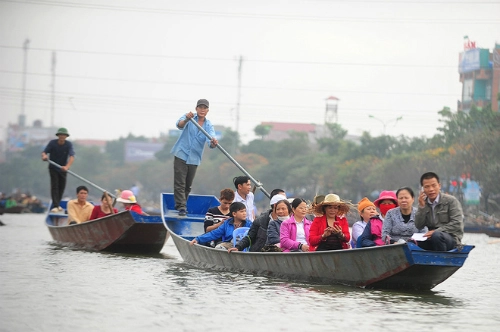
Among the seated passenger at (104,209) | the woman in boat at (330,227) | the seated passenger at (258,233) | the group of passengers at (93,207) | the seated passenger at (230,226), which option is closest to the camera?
the woman in boat at (330,227)

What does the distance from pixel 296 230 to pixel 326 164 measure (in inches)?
2357

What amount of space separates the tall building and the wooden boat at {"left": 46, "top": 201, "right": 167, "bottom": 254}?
44176 millimetres

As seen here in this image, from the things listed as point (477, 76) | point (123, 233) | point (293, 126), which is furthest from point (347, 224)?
point (293, 126)

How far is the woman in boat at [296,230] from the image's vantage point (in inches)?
475

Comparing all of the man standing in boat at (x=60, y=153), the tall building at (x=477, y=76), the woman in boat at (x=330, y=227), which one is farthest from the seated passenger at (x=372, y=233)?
the tall building at (x=477, y=76)

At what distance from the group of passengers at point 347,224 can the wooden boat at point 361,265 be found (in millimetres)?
142

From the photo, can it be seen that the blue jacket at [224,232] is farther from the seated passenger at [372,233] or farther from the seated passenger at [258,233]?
the seated passenger at [372,233]

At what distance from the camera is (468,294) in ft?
40.2

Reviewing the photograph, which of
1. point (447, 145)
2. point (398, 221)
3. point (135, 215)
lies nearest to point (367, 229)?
point (398, 221)

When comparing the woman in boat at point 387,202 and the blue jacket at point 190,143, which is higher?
the blue jacket at point 190,143

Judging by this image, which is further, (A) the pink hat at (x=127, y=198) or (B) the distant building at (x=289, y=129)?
→ (B) the distant building at (x=289, y=129)

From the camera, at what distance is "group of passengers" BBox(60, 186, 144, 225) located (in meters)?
17.5

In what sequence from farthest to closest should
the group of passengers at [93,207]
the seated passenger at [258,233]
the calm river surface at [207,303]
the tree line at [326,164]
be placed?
the tree line at [326,164], the group of passengers at [93,207], the seated passenger at [258,233], the calm river surface at [207,303]

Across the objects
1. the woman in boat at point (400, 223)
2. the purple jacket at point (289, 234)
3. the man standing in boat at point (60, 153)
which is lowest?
the purple jacket at point (289, 234)
